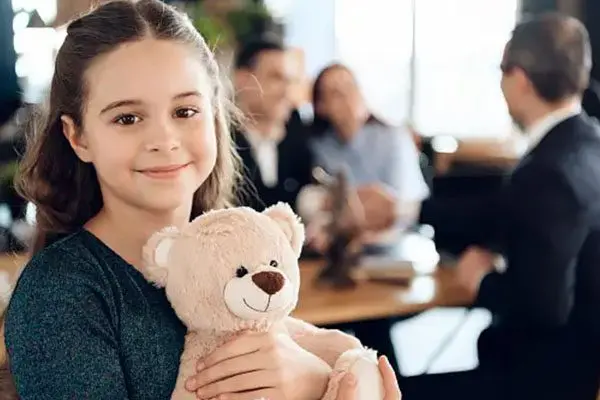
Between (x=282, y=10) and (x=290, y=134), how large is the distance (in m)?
2.21

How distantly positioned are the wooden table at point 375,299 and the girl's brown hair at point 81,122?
86cm

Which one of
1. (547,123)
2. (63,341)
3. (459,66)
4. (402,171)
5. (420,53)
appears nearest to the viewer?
(63,341)

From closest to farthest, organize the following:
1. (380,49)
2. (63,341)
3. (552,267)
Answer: (63,341), (552,267), (380,49)

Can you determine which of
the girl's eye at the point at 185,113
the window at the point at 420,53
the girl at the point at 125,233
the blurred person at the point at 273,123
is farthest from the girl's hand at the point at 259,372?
the window at the point at 420,53

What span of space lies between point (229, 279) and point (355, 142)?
2.53 m

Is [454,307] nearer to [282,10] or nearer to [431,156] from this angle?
[431,156]

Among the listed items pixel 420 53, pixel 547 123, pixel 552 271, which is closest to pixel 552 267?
pixel 552 271

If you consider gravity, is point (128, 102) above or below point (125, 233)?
above

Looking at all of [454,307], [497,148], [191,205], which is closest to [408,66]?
[497,148]

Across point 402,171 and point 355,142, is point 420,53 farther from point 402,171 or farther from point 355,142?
point 355,142

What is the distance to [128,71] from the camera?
913 mm

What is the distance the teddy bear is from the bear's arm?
37 mm

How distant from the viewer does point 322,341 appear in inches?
39.7

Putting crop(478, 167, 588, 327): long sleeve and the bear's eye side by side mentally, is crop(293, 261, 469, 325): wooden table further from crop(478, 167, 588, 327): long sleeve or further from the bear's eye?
the bear's eye
